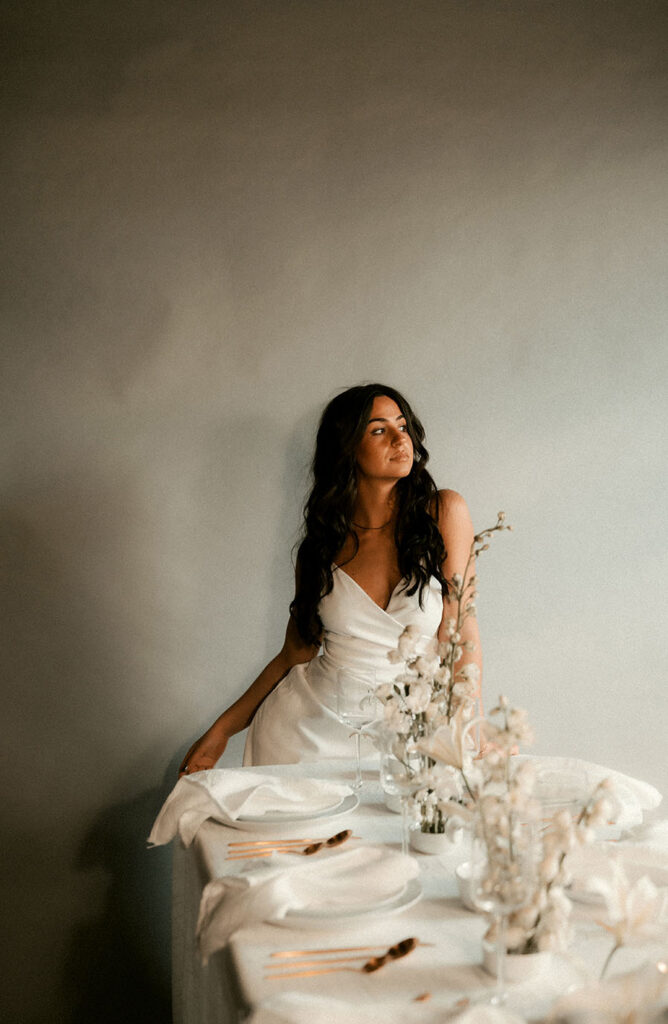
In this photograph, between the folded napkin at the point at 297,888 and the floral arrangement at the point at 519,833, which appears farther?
the folded napkin at the point at 297,888

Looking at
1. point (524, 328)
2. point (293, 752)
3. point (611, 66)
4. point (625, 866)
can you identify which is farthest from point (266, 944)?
point (611, 66)

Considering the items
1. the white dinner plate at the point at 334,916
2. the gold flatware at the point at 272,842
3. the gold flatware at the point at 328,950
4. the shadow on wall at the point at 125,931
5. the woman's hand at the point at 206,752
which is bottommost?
the shadow on wall at the point at 125,931

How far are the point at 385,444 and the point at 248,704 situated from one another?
90cm

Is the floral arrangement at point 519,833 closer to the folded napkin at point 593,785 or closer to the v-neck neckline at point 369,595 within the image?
the folded napkin at point 593,785

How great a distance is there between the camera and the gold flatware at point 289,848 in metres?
1.44

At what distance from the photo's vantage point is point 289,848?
1.47 m

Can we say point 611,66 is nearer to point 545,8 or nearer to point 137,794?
point 545,8

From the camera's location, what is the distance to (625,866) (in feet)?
4.25

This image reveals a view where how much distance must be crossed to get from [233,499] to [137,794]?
3.24 ft

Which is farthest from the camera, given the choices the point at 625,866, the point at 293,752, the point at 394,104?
the point at 394,104

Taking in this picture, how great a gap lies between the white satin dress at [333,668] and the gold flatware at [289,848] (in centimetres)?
97

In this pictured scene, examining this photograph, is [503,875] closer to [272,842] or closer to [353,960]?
[353,960]

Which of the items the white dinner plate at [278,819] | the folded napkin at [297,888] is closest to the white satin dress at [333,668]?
the white dinner plate at [278,819]

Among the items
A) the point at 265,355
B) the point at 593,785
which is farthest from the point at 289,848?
the point at 265,355
